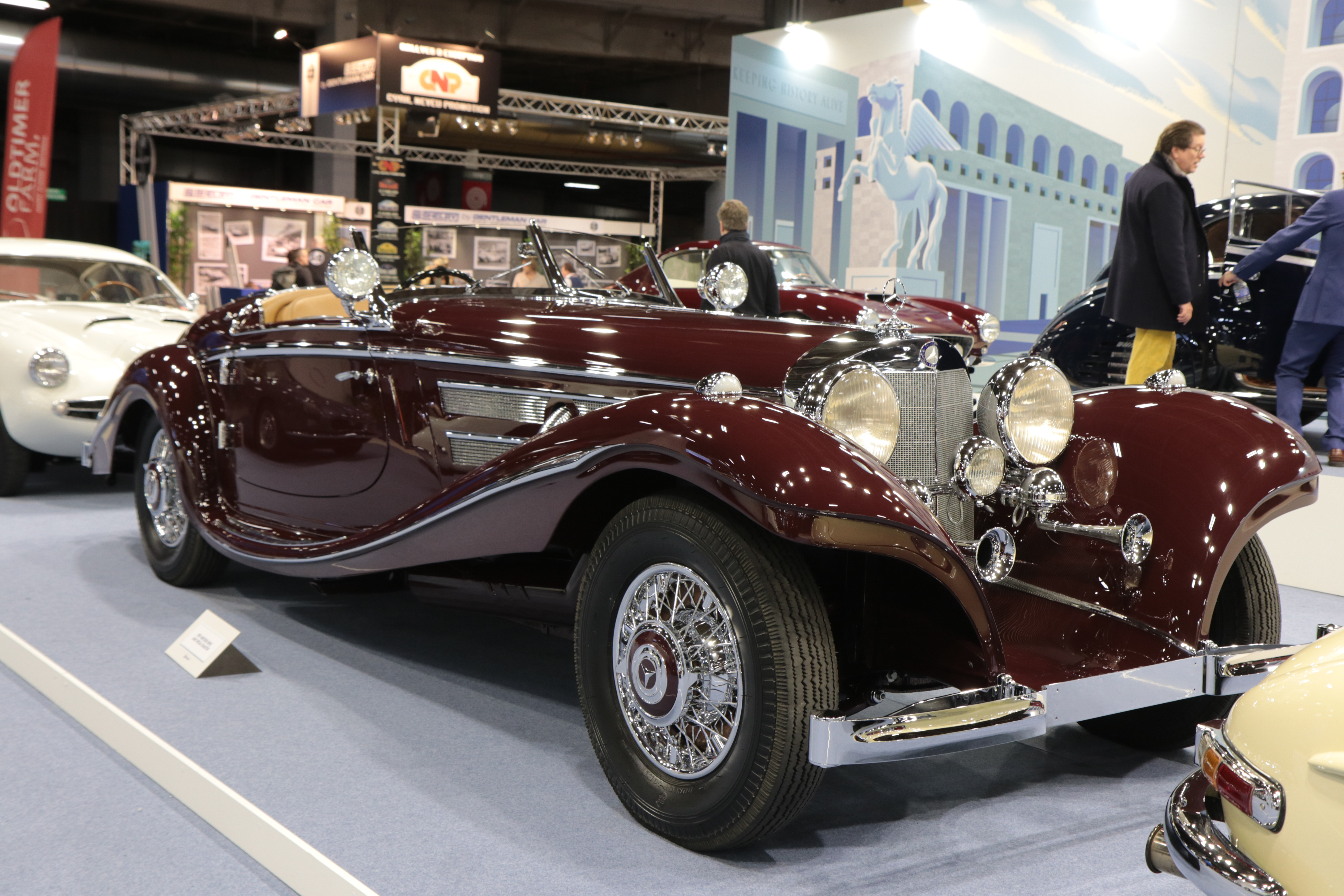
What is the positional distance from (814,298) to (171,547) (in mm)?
5609

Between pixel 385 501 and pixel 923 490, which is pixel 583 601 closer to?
pixel 923 490

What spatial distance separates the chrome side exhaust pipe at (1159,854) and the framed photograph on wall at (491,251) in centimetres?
1658

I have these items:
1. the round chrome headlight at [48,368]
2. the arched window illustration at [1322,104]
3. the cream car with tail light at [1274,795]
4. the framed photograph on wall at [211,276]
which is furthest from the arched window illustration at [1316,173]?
the framed photograph on wall at [211,276]

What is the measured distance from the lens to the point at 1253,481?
247cm

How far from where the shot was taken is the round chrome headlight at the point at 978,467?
2568mm

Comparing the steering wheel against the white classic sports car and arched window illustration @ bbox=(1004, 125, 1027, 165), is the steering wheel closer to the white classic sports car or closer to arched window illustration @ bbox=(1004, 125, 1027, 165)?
the white classic sports car

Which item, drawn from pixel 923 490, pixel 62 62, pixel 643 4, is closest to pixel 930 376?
pixel 923 490

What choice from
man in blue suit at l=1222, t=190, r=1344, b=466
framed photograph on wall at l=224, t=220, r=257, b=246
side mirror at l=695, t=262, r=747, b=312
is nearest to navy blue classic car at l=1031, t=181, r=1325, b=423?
man in blue suit at l=1222, t=190, r=1344, b=466

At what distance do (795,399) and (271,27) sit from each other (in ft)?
63.8

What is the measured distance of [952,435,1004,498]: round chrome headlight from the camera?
8.43 feet

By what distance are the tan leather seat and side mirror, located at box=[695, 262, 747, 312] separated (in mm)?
1371

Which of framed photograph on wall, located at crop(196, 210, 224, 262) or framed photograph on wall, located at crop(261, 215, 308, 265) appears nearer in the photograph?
framed photograph on wall, located at crop(196, 210, 224, 262)

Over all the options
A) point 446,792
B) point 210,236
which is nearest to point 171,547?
point 446,792

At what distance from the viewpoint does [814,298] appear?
860cm
